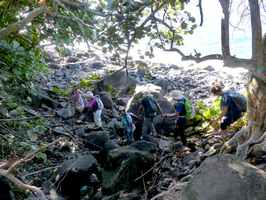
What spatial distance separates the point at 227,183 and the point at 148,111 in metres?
5.78

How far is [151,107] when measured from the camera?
455 inches

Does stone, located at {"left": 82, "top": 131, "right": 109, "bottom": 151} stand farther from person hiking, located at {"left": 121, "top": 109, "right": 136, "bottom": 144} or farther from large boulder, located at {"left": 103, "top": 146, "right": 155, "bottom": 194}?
large boulder, located at {"left": 103, "top": 146, "right": 155, "bottom": 194}

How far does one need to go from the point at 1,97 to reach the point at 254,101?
4.39 m

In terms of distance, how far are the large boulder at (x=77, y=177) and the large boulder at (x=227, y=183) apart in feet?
17.3

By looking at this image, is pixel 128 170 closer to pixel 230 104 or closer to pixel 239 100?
pixel 230 104

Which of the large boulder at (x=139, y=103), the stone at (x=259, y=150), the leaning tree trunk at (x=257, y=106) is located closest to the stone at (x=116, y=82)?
the large boulder at (x=139, y=103)

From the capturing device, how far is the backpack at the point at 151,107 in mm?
11539

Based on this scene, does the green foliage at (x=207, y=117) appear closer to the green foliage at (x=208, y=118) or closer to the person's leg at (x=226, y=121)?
the green foliage at (x=208, y=118)

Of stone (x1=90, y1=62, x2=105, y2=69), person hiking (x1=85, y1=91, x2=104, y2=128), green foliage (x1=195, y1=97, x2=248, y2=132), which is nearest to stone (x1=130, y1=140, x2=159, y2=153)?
green foliage (x1=195, y1=97, x2=248, y2=132)

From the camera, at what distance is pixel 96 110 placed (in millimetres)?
15125

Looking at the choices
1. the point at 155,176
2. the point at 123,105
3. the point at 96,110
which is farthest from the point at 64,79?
the point at 155,176

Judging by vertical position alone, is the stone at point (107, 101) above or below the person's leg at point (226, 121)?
below

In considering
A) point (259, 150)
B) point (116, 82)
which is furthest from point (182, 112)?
point (116, 82)

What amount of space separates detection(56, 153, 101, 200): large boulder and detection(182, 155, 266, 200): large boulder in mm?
5266
